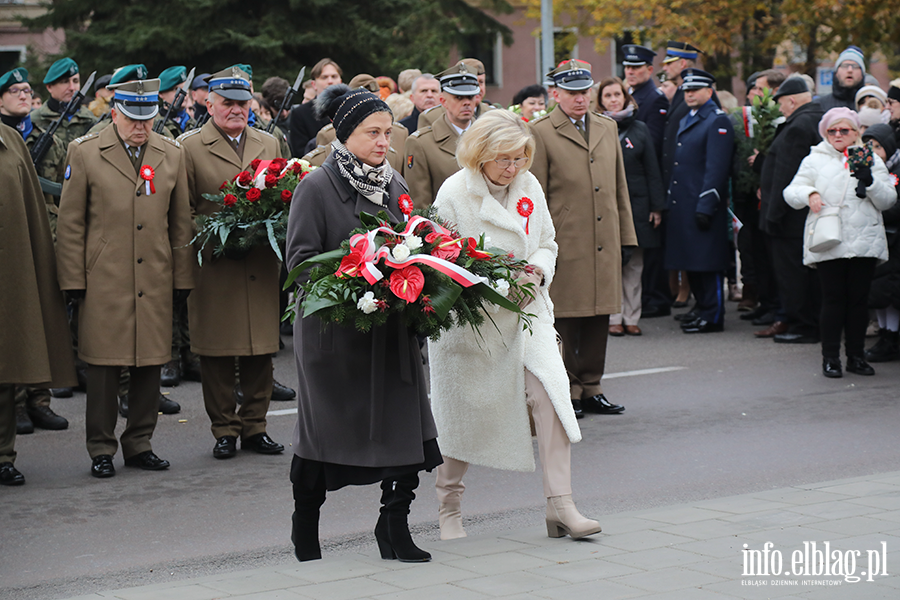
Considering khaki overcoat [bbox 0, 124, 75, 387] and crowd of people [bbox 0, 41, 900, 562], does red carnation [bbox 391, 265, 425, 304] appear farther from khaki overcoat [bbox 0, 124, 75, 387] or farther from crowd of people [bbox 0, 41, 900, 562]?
khaki overcoat [bbox 0, 124, 75, 387]

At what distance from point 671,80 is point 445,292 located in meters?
10.8

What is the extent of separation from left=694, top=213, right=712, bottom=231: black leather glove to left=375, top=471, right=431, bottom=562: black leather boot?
25.6 ft

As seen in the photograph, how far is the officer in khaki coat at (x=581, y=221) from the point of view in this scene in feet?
29.3

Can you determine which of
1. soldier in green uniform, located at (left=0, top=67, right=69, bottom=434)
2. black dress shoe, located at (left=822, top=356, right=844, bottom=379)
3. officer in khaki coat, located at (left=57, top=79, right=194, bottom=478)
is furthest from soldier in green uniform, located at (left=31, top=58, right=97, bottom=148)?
black dress shoe, located at (left=822, top=356, right=844, bottom=379)

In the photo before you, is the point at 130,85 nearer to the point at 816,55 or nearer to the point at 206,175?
the point at 206,175

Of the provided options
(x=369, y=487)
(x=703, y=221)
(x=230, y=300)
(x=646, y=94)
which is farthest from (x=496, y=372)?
(x=646, y=94)

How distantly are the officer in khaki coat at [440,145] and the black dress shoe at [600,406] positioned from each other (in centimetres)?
190

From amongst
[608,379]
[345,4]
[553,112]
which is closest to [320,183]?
[553,112]

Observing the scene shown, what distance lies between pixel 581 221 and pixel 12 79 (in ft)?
14.5

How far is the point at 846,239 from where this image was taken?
396 inches

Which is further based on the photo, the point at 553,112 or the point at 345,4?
the point at 345,4

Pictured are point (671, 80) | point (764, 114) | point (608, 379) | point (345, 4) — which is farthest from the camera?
point (345, 4)

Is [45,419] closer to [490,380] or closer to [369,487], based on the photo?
[369,487]

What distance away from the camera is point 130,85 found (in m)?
7.44
